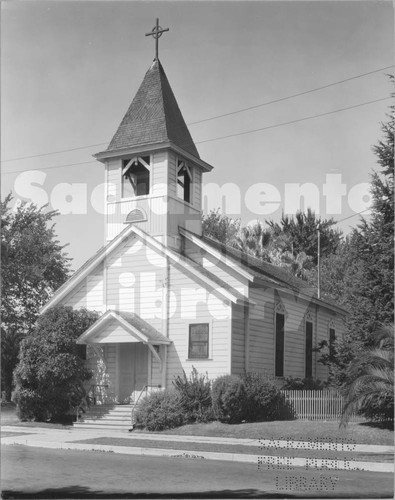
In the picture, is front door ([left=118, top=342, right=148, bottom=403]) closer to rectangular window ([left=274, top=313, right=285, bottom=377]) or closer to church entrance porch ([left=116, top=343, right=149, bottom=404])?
church entrance porch ([left=116, top=343, right=149, bottom=404])

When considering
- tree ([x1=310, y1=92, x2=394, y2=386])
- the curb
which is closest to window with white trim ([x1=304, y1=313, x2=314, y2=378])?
tree ([x1=310, y1=92, x2=394, y2=386])

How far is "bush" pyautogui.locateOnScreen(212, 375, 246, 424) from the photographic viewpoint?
2362 cm

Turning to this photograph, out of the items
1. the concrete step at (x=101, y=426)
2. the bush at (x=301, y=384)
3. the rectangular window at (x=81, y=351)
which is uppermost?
the rectangular window at (x=81, y=351)

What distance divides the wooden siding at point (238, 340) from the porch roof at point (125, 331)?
246 cm

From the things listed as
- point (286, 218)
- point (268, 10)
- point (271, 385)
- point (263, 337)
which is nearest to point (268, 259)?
point (286, 218)

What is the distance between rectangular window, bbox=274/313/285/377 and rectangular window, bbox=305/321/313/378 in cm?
334

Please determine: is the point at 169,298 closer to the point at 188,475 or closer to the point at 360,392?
the point at 360,392

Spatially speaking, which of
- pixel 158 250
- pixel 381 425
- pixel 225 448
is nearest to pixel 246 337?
pixel 158 250

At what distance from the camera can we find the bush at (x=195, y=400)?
2420 cm

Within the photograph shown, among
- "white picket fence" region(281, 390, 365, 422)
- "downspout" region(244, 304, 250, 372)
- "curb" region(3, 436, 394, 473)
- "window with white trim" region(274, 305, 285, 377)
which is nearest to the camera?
"curb" region(3, 436, 394, 473)

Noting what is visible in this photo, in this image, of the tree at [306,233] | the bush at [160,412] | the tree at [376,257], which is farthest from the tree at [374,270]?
the tree at [306,233]

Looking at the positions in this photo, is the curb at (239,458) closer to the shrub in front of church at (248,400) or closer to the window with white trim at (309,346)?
the shrub in front of church at (248,400)

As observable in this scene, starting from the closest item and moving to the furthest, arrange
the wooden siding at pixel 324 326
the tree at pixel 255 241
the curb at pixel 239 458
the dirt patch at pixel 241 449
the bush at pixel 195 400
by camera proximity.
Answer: the curb at pixel 239 458 < the dirt patch at pixel 241 449 < the bush at pixel 195 400 < the wooden siding at pixel 324 326 < the tree at pixel 255 241

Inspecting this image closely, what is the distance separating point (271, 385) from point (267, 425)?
2.72 m
